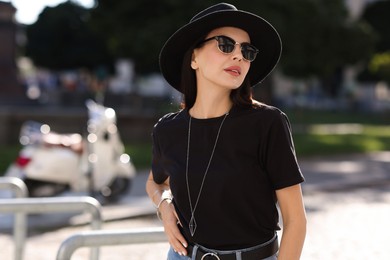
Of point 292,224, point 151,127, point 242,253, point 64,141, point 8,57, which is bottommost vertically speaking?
point 151,127

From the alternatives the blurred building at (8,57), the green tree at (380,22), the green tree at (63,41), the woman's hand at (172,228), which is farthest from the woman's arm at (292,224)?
the green tree at (63,41)

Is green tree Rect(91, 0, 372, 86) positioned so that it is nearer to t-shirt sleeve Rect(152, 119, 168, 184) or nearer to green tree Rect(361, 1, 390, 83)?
t-shirt sleeve Rect(152, 119, 168, 184)

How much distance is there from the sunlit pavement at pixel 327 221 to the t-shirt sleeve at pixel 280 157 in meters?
4.74

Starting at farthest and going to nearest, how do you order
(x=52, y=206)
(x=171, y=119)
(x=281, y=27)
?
(x=281, y=27) → (x=52, y=206) → (x=171, y=119)

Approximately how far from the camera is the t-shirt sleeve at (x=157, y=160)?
3.03 metres

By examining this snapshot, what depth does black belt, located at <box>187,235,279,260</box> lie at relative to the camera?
2.73 m

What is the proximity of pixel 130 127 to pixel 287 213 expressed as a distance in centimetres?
1741

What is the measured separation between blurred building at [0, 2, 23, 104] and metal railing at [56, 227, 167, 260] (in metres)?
20.0

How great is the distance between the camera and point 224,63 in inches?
113

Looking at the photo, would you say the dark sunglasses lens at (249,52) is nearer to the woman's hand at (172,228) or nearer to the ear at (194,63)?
the ear at (194,63)

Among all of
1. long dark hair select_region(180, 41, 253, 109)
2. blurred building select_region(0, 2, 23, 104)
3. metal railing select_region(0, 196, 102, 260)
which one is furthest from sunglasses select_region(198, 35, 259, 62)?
blurred building select_region(0, 2, 23, 104)

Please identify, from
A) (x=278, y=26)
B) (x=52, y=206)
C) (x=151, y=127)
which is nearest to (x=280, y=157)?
(x=52, y=206)

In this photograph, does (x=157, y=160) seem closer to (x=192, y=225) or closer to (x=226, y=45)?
(x=192, y=225)

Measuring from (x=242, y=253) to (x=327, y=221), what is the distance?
7.12m
